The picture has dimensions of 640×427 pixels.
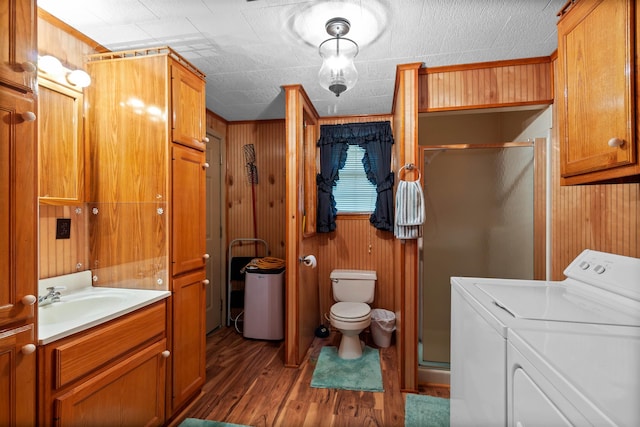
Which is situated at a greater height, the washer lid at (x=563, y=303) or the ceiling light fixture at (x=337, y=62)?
the ceiling light fixture at (x=337, y=62)

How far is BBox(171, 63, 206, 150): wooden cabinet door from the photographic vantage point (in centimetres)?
174

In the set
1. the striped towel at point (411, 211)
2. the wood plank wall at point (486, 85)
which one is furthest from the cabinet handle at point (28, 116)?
the wood plank wall at point (486, 85)

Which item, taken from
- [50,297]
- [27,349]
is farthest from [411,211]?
[50,297]

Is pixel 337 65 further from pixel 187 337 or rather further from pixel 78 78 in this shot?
pixel 187 337

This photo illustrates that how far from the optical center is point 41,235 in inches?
60.5

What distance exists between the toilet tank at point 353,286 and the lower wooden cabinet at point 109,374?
1.69 metres

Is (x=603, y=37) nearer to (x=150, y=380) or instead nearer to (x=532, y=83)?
(x=532, y=83)

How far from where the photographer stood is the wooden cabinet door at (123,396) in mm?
1175

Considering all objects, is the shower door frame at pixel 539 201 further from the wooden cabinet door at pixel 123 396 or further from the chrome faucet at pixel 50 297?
the chrome faucet at pixel 50 297

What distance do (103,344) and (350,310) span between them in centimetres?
183

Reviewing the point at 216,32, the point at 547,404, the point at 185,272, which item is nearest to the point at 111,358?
the point at 185,272

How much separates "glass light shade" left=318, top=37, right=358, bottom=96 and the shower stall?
933 mm

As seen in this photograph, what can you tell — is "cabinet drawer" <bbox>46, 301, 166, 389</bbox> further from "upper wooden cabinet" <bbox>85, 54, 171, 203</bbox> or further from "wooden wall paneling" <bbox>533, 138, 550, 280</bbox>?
"wooden wall paneling" <bbox>533, 138, 550, 280</bbox>

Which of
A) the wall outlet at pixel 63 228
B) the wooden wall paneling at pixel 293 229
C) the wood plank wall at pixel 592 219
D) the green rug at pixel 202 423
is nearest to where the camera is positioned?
the wood plank wall at pixel 592 219
